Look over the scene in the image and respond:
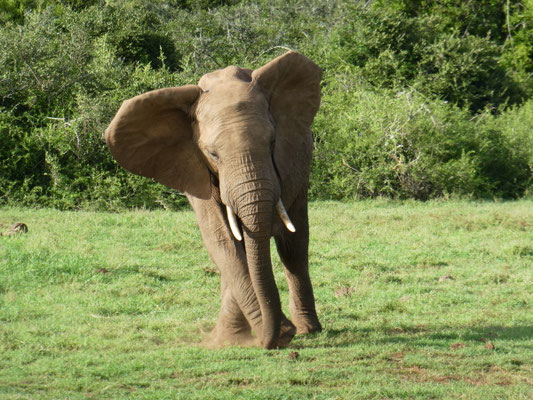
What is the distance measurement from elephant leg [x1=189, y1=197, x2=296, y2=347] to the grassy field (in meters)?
0.22

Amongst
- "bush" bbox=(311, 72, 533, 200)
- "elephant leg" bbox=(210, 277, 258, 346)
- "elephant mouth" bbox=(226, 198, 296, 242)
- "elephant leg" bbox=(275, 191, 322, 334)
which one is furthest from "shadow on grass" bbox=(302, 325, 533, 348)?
"bush" bbox=(311, 72, 533, 200)

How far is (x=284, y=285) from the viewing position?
901 cm

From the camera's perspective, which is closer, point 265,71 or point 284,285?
point 265,71

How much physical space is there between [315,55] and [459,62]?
10.6 ft

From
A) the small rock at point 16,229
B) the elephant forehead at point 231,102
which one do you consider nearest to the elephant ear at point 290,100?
the elephant forehead at point 231,102

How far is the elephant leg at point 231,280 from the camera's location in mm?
6020

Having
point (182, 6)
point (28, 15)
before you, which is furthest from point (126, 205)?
point (182, 6)

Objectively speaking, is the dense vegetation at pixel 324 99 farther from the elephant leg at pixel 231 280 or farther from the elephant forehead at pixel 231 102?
the elephant forehead at pixel 231 102

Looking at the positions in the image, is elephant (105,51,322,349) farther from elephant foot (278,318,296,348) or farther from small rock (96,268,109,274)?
small rock (96,268,109,274)

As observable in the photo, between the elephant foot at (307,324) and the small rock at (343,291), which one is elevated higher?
the elephant foot at (307,324)

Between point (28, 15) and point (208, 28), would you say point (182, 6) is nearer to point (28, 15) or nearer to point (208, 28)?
point (208, 28)

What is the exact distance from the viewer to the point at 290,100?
21.6 ft

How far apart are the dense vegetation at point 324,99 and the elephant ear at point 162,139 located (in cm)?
774

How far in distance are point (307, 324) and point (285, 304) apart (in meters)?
1.41
